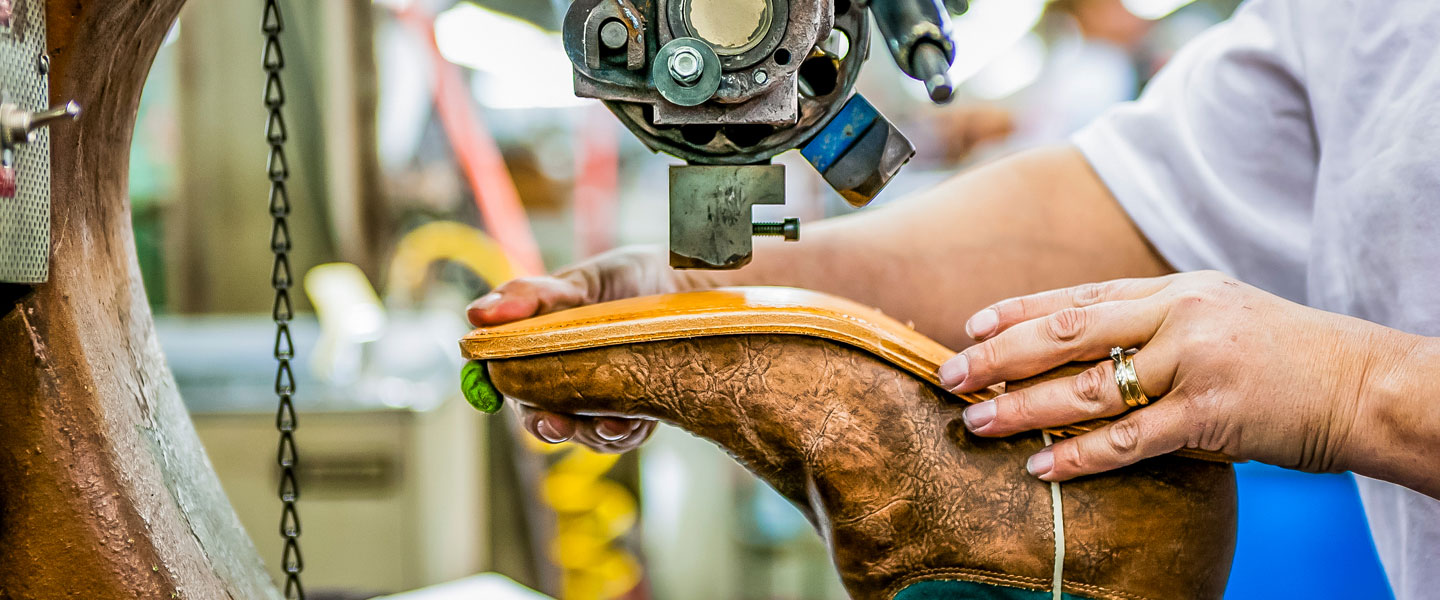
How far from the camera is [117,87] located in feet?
2.59

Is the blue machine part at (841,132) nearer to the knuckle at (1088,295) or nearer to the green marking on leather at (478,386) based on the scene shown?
the knuckle at (1088,295)

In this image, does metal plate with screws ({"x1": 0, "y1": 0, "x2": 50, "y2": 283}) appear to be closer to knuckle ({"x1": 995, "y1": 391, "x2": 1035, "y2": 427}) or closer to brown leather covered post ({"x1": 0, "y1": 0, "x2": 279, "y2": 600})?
brown leather covered post ({"x1": 0, "y1": 0, "x2": 279, "y2": 600})

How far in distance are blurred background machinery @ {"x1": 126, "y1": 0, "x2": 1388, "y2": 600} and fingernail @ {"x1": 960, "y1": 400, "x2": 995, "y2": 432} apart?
5.92 ft

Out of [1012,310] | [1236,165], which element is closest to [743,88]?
[1012,310]

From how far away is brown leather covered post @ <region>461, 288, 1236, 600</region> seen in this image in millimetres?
762

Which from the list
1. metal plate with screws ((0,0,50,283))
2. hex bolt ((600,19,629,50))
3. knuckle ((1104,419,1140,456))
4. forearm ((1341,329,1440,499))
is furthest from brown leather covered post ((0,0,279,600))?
forearm ((1341,329,1440,499))

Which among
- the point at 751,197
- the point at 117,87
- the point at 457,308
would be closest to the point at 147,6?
the point at 117,87

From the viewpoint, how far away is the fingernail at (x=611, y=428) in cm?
90

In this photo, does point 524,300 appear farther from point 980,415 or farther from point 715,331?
point 980,415

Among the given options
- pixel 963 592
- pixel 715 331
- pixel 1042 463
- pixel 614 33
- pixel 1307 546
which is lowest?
pixel 1307 546

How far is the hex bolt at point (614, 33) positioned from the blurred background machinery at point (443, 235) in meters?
1.82

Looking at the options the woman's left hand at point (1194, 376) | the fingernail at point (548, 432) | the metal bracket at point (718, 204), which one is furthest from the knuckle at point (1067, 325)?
the fingernail at point (548, 432)

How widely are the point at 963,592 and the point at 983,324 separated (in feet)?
0.72

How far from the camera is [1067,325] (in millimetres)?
748
